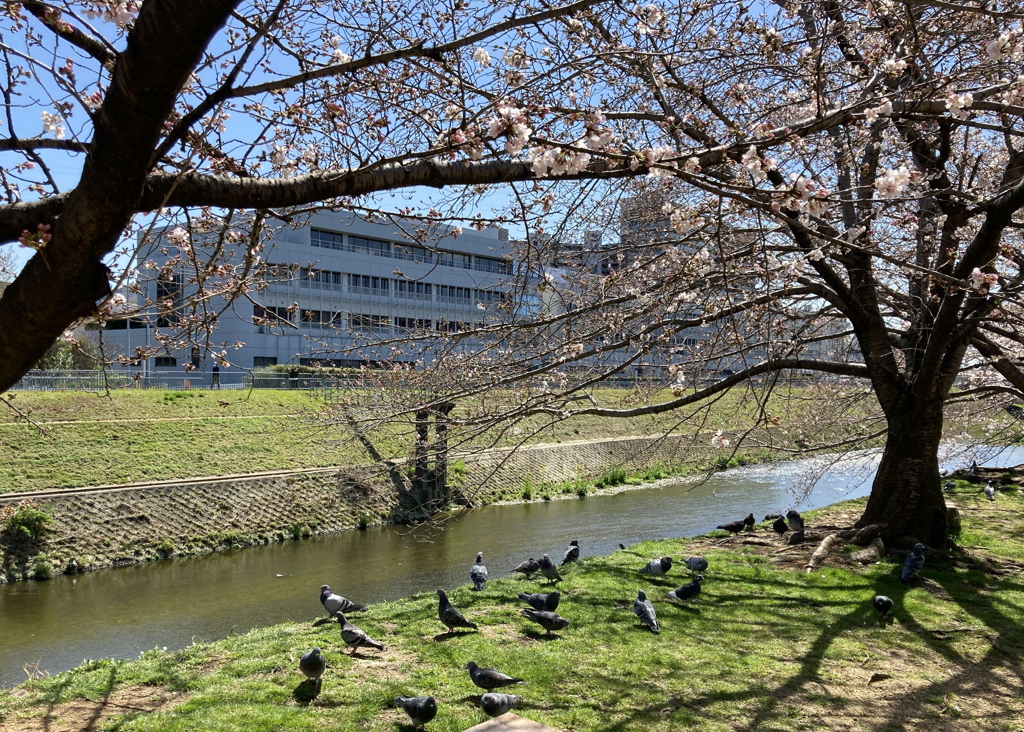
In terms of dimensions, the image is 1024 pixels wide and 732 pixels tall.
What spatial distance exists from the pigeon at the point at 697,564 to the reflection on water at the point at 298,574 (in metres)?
0.98

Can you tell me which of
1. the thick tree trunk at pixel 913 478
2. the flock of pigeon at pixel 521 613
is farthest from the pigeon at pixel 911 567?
the thick tree trunk at pixel 913 478

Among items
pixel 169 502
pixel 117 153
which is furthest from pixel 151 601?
pixel 117 153

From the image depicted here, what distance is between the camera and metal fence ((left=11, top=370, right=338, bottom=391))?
2402cm

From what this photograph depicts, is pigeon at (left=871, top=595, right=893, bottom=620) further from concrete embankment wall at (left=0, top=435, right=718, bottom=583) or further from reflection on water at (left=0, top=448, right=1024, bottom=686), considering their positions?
concrete embankment wall at (left=0, top=435, right=718, bottom=583)

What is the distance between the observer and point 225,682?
6.21 metres

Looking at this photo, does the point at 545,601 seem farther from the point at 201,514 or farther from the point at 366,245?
the point at 366,245

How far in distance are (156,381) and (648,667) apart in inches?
1025

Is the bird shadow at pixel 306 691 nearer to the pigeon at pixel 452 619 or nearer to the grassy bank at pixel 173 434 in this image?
the pigeon at pixel 452 619

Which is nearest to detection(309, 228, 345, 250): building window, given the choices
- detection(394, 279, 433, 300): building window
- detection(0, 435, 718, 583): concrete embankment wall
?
detection(394, 279, 433, 300): building window

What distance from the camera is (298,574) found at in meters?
14.8

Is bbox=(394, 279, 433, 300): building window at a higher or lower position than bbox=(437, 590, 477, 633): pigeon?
higher

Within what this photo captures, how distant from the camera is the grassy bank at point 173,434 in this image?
16781mm

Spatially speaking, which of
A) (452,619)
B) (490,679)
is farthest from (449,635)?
(490,679)

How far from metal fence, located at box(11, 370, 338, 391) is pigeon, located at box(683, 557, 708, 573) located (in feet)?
42.6
